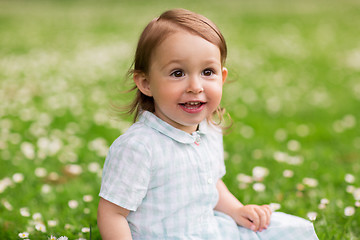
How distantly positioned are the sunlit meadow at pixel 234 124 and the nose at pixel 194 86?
62 cm

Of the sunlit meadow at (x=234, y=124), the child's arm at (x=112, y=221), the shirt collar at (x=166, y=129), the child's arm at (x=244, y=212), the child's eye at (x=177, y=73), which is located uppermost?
the child's eye at (x=177, y=73)

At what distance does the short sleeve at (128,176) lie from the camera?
6.12 ft

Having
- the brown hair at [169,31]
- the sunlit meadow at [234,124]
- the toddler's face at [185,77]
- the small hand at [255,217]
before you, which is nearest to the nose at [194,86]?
the toddler's face at [185,77]

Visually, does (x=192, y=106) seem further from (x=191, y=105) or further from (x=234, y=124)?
(x=234, y=124)

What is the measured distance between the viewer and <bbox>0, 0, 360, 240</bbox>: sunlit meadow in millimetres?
3055

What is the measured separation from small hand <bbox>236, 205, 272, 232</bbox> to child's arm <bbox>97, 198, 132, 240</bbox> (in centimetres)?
71

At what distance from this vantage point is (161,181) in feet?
6.42

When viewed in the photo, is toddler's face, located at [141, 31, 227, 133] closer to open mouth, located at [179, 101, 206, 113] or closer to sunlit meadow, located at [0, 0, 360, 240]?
open mouth, located at [179, 101, 206, 113]

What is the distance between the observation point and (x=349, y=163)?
13.2ft

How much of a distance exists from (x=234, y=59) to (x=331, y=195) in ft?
19.3

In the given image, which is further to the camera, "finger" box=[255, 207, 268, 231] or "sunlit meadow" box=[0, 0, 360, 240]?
"sunlit meadow" box=[0, 0, 360, 240]

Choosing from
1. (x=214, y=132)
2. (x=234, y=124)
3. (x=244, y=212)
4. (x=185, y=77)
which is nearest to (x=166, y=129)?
(x=185, y=77)

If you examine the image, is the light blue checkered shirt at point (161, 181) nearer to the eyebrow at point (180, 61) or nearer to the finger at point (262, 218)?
the finger at point (262, 218)

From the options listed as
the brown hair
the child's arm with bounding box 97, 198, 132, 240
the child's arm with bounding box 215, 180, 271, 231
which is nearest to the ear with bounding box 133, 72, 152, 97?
the brown hair
